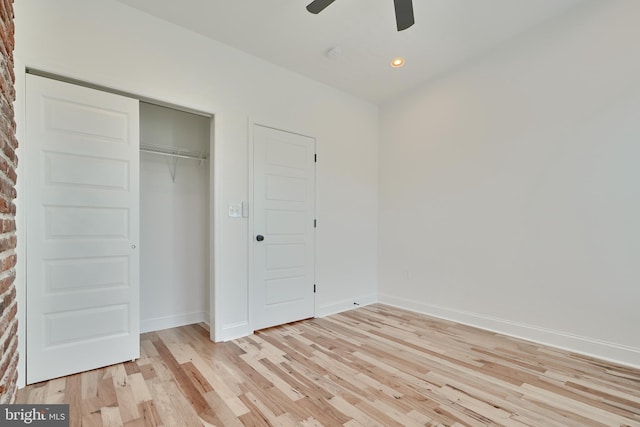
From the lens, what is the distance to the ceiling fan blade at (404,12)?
206 cm

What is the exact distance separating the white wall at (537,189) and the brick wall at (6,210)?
3.76 meters

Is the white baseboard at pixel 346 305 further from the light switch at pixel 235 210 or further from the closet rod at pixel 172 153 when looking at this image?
the closet rod at pixel 172 153

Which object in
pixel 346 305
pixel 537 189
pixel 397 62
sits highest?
pixel 397 62

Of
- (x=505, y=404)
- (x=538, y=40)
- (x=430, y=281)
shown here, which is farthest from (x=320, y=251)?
(x=538, y=40)

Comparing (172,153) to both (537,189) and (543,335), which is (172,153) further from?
(543,335)

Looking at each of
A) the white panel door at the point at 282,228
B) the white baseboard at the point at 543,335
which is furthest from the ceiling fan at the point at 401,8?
the white baseboard at the point at 543,335

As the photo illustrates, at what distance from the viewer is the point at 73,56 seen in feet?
7.43

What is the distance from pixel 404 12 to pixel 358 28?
0.84 metres

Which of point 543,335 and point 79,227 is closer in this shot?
point 79,227

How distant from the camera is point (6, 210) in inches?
61.7

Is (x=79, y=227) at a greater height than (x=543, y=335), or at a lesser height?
greater

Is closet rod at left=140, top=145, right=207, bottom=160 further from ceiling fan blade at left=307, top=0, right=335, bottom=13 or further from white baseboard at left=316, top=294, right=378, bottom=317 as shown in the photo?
white baseboard at left=316, top=294, right=378, bottom=317

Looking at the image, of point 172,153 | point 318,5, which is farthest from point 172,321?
point 318,5

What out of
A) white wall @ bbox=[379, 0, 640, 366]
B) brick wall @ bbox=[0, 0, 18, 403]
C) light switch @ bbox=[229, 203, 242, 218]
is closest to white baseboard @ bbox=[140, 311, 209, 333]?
light switch @ bbox=[229, 203, 242, 218]
